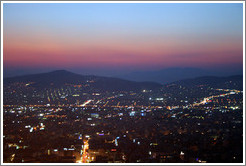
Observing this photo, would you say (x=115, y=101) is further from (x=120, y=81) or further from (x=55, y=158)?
(x=55, y=158)

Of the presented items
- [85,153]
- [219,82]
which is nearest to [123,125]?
[85,153]

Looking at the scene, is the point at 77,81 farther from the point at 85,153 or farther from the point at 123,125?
the point at 85,153

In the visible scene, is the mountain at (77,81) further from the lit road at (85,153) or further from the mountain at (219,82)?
the lit road at (85,153)

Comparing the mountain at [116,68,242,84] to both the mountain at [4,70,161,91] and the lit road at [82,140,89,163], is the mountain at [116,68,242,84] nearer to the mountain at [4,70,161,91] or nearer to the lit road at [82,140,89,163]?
the mountain at [4,70,161,91]

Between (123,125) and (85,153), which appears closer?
(85,153)

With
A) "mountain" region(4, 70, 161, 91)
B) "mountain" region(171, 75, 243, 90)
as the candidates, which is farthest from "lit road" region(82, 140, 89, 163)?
"mountain" region(4, 70, 161, 91)
